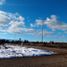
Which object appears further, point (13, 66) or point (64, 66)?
point (64, 66)

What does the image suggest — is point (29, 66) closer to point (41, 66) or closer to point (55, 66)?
point (41, 66)

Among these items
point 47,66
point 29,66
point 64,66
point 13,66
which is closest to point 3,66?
point 13,66

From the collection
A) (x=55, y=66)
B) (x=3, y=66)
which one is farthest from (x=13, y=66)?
(x=55, y=66)

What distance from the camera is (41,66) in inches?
634

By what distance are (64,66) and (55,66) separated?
769mm

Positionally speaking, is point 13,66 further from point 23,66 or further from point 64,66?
point 64,66

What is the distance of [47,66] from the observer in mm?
16266

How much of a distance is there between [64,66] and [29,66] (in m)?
2.89

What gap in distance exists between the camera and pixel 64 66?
16.8m

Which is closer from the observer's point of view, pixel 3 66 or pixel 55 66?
pixel 3 66

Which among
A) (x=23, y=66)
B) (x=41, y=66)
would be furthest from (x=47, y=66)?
(x=23, y=66)

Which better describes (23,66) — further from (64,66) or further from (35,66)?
(64,66)

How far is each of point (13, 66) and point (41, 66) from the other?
6.98 feet

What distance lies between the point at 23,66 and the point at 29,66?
46 cm
